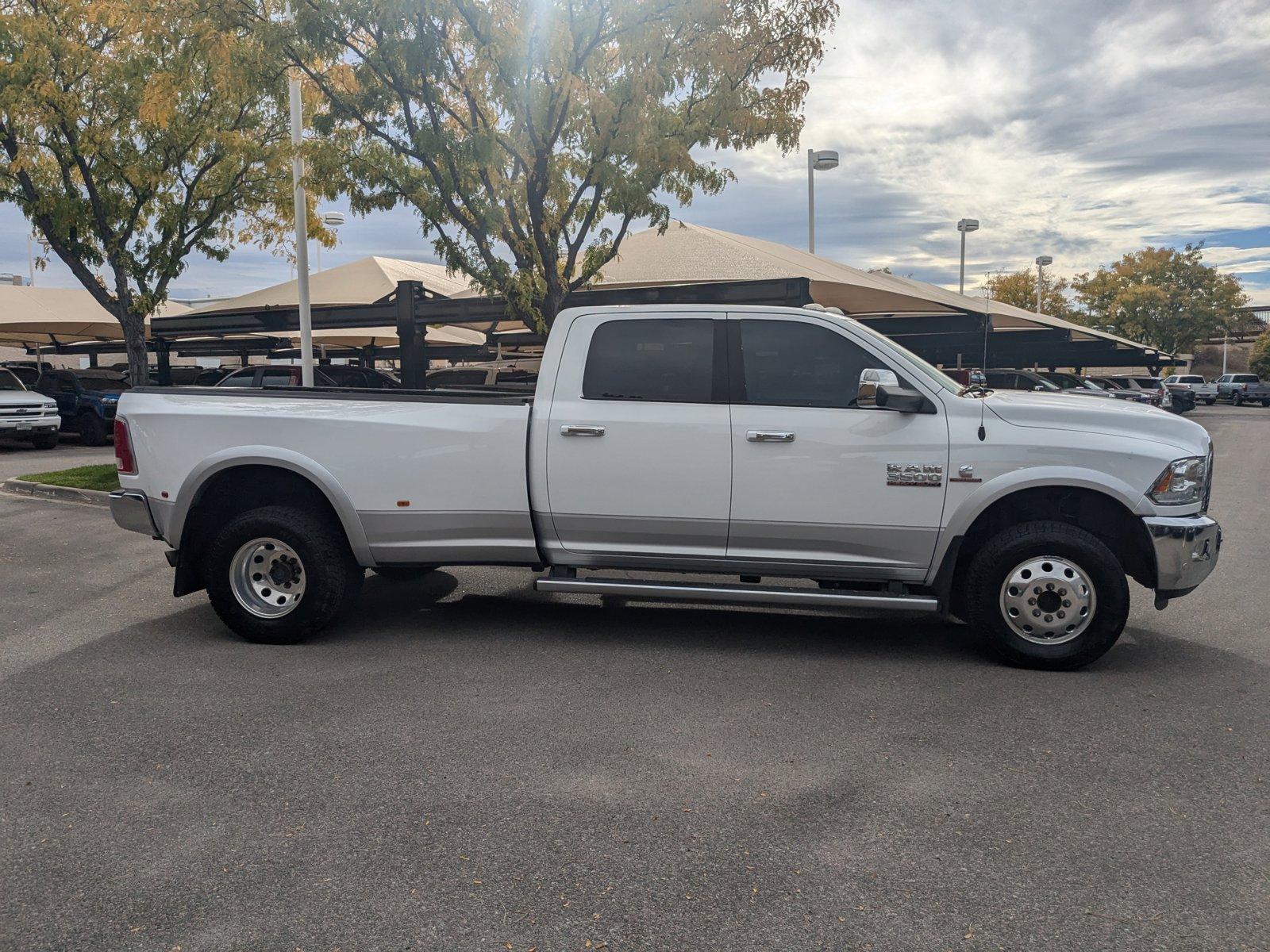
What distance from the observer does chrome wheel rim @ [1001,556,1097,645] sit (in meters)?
5.75

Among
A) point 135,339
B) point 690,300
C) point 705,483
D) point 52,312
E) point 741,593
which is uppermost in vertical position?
point 52,312

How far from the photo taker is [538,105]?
10.7 meters

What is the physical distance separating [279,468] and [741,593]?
2888 millimetres

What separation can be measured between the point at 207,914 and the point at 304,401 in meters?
3.81

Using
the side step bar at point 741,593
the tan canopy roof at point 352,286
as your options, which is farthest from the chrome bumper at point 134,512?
the tan canopy roof at point 352,286

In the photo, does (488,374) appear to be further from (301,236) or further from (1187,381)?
(1187,381)

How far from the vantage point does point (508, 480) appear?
6.27 meters

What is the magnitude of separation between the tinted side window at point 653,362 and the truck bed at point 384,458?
1.60 feet

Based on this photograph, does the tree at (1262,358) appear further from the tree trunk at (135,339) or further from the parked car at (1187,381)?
the tree trunk at (135,339)

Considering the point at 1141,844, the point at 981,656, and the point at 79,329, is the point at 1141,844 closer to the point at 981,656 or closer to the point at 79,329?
the point at 981,656

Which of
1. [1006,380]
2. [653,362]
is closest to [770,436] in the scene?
[653,362]

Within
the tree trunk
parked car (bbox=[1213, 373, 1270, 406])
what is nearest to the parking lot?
the tree trunk

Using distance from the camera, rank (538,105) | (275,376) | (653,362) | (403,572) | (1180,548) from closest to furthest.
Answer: (1180,548), (653,362), (403,572), (538,105), (275,376)

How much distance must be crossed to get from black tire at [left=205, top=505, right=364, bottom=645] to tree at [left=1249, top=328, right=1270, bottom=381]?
269 ft
